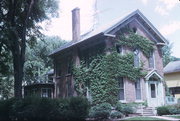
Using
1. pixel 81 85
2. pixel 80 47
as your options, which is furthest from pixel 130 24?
pixel 81 85

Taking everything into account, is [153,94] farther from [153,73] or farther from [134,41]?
[134,41]

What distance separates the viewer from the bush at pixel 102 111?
2085 cm

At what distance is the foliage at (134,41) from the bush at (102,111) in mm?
6746

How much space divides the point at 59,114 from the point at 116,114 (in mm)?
4975

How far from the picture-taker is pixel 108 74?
24.2 meters

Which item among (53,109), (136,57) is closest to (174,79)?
(136,57)

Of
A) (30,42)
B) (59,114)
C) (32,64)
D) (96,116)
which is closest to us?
A: (59,114)

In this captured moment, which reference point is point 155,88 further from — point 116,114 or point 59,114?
point 59,114

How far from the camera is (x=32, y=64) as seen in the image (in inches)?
2023

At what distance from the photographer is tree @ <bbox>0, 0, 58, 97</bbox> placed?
23844mm

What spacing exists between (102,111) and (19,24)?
42.8 ft

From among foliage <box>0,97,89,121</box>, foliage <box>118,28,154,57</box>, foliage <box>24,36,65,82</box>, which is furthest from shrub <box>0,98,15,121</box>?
foliage <box>24,36,65,82</box>

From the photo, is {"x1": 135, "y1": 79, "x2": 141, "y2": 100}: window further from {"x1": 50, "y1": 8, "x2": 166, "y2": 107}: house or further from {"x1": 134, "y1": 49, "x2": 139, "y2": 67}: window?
{"x1": 134, "y1": 49, "x2": 139, "y2": 67}: window

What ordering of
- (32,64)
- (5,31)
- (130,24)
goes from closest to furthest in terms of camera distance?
(5,31), (130,24), (32,64)
